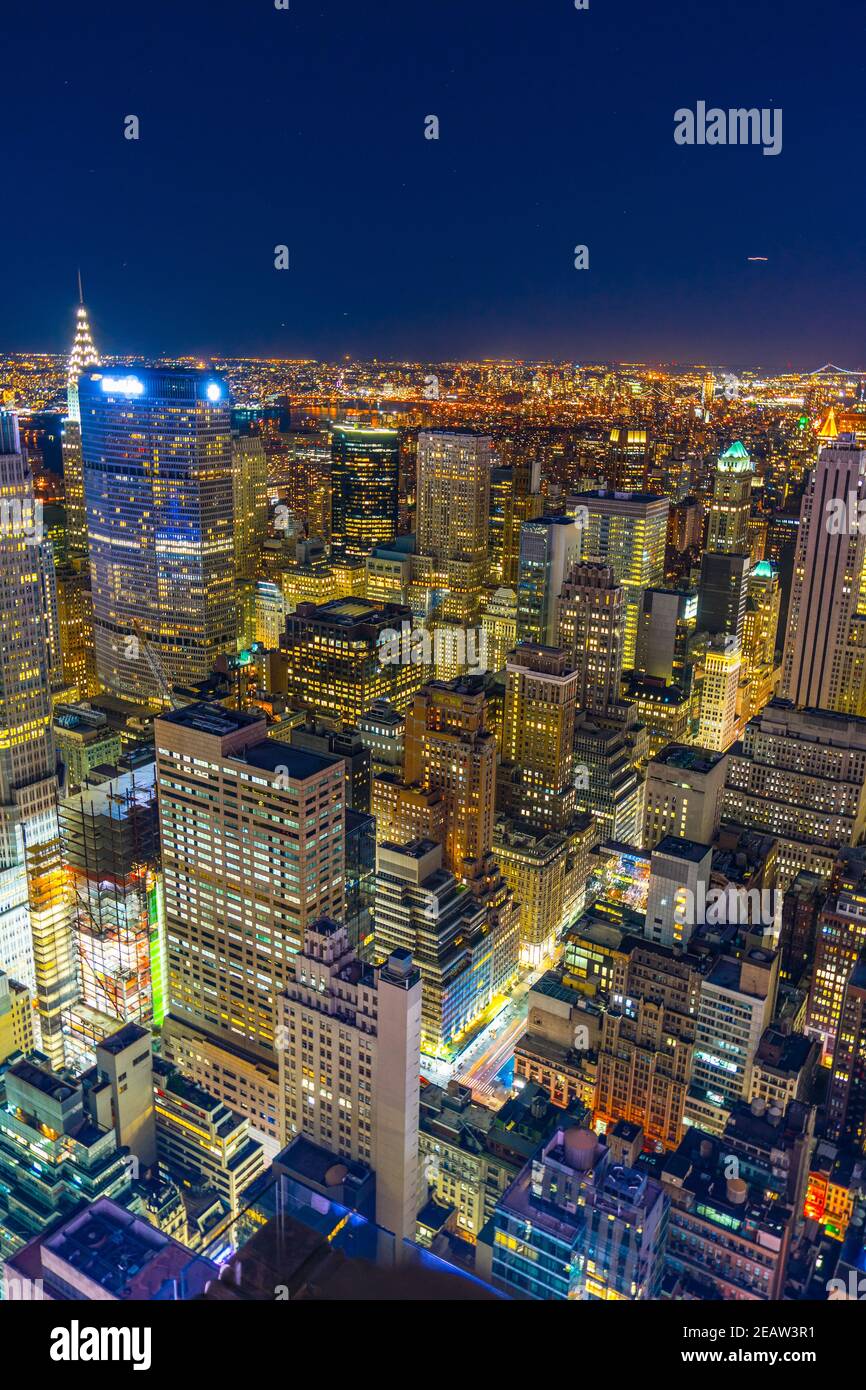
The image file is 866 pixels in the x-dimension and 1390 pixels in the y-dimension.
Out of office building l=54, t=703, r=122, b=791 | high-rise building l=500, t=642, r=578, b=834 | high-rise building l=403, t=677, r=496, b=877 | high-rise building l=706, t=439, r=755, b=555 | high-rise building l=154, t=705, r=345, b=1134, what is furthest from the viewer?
high-rise building l=706, t=439, r=755, b=555

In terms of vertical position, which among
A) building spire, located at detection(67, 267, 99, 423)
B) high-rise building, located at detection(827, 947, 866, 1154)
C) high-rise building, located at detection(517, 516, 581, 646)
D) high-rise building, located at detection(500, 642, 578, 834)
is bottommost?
high-rise building, located at detection(827, 947, 866, 1154)

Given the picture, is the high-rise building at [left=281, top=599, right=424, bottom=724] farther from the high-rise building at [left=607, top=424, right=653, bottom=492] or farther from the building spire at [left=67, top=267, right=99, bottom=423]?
the high-rise building at [left=607, top=424, right=653, bottom=492]

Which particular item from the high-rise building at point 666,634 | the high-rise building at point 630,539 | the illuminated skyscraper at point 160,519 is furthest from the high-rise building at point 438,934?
the high-rise building at point 630,539

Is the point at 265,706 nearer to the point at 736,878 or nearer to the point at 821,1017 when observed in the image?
the point at 736,878

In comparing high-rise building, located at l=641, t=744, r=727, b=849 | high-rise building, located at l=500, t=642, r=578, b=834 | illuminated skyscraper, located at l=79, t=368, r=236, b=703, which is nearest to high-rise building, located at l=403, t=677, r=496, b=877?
high-rise building, located at l=500, t=642, r=578, b=834
